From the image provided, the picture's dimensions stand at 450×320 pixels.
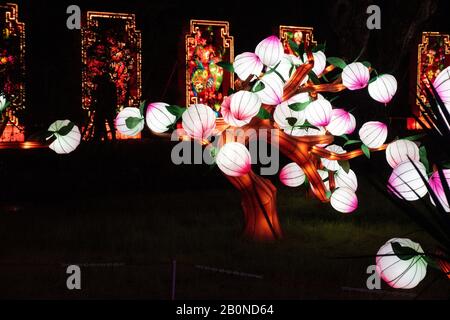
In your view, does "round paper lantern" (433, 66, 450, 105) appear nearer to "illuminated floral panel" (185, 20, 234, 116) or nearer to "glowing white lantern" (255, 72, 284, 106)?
"glowing white lantern" (255, 72, 284, 106)

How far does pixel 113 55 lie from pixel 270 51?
26.4 feet

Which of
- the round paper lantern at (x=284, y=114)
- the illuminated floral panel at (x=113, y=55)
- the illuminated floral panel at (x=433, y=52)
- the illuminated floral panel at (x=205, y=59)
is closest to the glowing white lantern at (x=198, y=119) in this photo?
the round paper lantern at (x=284, y=114)

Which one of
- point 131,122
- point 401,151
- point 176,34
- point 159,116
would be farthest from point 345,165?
point 176,34

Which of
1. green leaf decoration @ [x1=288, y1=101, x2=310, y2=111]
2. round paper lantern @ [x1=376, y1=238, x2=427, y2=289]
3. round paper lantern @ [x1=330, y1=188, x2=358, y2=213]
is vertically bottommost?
round paper lantern @ [x1=330, y1=188, x2=358, y2=213]

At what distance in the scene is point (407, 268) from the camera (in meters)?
3.37

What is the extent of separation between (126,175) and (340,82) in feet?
15.1

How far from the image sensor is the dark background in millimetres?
10492

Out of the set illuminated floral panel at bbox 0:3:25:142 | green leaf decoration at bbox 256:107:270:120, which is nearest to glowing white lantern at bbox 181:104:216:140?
green leaf decoration at bbox 256:107:270:120

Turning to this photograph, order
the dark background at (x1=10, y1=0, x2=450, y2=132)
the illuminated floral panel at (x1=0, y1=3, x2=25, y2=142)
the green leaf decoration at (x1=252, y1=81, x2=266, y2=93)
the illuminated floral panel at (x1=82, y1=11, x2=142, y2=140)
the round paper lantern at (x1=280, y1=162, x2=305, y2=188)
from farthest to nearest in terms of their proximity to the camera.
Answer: the illuminated floral panel at (x1=82, y1=11, x2=142, y2=140) < the illuminated floral panel at (x1=0, y1=3, x2=25, y2=142) < the dark background at (x1=10, y1=0, x2=450, y2=132) < the round paper lantern at (x1=280, y1=162, x2=305, y2=188) < the green leaf decoration at (x1=252, y1=81, x2=266, y2=93)

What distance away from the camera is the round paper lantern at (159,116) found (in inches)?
215

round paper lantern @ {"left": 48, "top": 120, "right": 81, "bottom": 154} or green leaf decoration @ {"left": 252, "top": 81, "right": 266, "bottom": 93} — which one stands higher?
green leaf decoration @ {"left": 252, "top": 81, "right": 266, "bottom": 93}

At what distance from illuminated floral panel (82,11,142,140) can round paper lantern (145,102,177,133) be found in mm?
7368

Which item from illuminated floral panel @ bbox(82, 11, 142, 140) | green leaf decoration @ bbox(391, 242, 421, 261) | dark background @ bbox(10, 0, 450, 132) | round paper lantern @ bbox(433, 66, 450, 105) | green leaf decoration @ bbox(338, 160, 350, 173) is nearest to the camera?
green leaf decoration @ bbox(391, 242, 421, 261)

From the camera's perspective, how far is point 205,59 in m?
14.2
